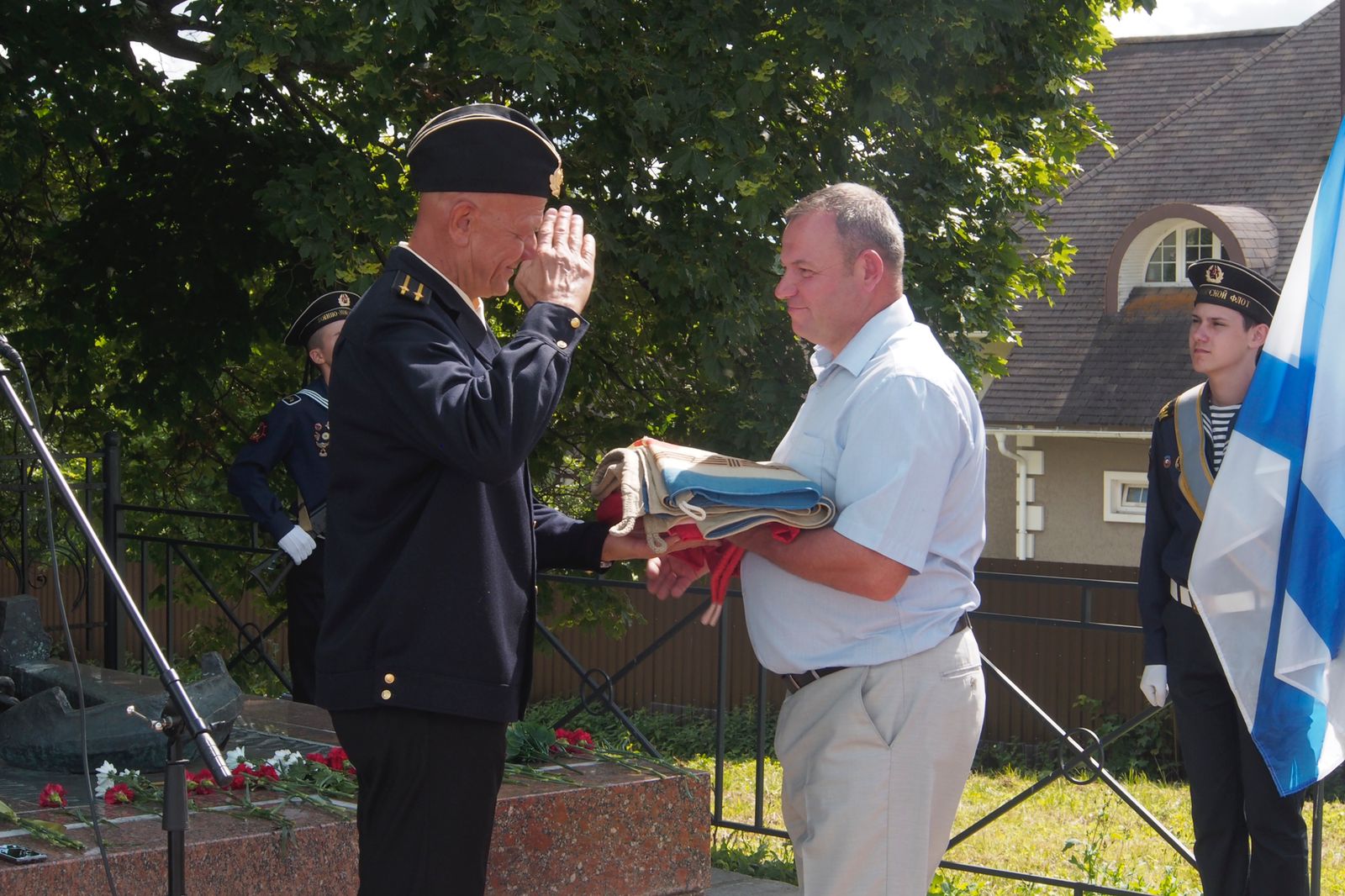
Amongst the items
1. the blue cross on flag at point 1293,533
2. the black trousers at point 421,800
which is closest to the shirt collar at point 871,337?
the black trousers at point 421,800

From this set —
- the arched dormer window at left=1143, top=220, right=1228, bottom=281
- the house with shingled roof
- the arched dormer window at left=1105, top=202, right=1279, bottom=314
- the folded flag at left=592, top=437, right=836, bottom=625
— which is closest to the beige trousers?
the folded flag at left=592, top=437, right=836, bottom=625

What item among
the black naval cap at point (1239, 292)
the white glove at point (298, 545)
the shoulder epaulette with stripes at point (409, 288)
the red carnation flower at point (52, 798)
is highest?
the black naval cap at point (1239, 292)

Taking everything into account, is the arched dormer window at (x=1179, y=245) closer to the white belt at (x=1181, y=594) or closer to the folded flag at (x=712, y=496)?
the white belt at (x=1181, y=594)

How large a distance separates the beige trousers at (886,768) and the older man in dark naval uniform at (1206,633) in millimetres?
1765

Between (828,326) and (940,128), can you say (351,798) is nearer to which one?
(828,326)

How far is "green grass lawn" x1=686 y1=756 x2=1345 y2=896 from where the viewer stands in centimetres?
602

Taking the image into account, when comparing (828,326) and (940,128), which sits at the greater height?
(940,128)

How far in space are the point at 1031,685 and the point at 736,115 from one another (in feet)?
31.6

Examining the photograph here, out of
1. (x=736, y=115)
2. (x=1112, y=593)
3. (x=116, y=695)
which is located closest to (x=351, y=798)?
(x=116, y=695)

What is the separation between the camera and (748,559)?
3021 mm

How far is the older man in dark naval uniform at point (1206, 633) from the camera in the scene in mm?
4285

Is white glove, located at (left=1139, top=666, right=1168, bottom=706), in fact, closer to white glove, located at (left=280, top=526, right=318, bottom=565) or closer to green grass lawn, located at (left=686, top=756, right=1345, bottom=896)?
green grass lawn, located at (left=686, top=756, right=1345, bottom=896)

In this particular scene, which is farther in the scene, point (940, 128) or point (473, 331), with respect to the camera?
point (940, 128)

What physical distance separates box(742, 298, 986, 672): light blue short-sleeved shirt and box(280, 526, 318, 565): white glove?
116 inches
